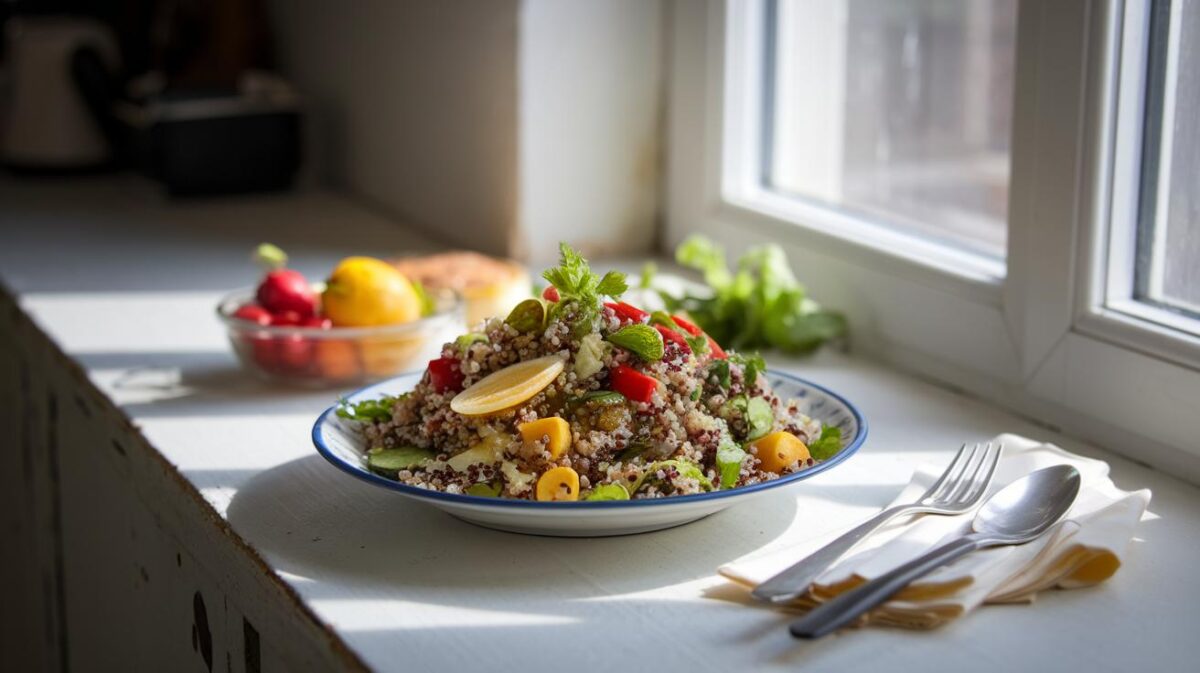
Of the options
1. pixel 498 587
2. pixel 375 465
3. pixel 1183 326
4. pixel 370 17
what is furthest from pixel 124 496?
pixel 370 17

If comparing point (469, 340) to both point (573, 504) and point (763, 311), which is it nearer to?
point (573, 504)

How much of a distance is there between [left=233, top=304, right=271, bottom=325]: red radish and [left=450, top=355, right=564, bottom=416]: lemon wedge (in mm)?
388

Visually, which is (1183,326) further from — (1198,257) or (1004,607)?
(1004,607)

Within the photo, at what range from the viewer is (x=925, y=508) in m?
0.81

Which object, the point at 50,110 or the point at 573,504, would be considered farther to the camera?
the point at 50,110

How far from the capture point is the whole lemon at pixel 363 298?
1159 mm

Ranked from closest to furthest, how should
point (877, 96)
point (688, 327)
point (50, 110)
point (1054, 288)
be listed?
point (688, 327) < point (1054, 288) < point (877, 96) < point (50, 110)

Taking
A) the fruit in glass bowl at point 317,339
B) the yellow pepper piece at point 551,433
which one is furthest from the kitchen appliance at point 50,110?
the yellow pepper piece at point 551,433

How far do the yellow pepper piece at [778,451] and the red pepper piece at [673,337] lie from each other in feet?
0.24

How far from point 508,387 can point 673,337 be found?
108mm

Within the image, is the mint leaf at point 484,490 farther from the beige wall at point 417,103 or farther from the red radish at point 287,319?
the beige wall at point 417,103

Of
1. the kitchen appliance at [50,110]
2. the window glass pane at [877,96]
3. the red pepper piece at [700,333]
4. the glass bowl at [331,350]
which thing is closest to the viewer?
the red pepper piece at [700,333]

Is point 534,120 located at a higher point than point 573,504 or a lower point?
higher

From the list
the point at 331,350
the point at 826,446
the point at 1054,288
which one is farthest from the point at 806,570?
the point at 331,350
